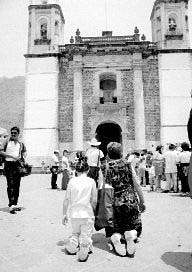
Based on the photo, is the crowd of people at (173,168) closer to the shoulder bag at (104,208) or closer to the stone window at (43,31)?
the shoulder bag at (104,208)

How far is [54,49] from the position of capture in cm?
2391

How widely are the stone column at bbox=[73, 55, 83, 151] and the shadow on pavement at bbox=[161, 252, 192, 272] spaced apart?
1864 cm

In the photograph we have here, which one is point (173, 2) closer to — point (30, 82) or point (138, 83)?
point (138, 83)

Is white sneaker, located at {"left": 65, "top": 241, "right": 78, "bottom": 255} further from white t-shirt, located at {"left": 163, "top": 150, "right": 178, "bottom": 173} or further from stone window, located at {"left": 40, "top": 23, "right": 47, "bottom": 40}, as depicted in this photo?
stone window, located at {"left": 40, "top": 23, "right": 47, "bottom": 40}

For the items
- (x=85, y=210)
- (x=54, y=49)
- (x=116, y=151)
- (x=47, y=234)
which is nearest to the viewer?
(x=85, y=210)

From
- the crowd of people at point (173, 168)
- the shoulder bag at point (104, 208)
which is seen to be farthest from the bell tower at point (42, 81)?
the shoulder bag at point (104, 208)

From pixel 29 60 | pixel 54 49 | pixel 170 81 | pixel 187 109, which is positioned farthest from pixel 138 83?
pixel 29 60

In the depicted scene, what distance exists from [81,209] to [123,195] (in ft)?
1.99

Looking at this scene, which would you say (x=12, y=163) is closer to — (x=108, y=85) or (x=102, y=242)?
(x=102, y=242)

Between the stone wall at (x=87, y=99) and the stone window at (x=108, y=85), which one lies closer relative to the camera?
the stone wall at (x=87, y=99)

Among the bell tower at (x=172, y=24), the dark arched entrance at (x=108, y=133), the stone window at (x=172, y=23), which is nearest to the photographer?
the bell tower at (x=172, y=24)

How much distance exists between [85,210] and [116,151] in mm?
905

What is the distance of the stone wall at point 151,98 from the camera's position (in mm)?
22569

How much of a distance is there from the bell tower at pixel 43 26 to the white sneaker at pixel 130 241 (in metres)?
21.9
